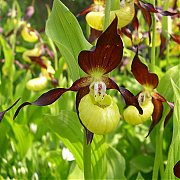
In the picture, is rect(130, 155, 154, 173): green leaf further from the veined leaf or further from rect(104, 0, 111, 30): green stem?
rect(104, 0, 111, 30): green stem

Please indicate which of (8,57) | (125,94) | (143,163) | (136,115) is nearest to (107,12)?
(125,94)

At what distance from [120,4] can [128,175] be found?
1.13m

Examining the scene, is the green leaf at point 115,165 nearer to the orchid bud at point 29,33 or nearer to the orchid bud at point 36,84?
the orchid bud at point 36,84

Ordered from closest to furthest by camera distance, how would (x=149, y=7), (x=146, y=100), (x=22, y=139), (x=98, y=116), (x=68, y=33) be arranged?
(x=98, y=116), (x=68, y=33), (x=149, y=7), (x=146, y=100), (x=22, y=139)

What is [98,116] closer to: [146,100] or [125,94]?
[125,94]

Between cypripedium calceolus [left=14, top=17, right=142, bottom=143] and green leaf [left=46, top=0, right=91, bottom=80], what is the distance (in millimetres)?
48

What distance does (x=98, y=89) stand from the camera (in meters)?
1.00

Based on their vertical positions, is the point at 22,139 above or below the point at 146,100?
below

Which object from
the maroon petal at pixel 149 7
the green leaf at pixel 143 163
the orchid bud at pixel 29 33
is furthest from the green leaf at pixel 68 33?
the orchid bud at pixel 29 33

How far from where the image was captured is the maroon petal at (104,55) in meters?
0.88

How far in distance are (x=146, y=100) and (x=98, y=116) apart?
364 millimetres

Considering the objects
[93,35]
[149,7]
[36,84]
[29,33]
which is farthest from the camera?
[29,33]

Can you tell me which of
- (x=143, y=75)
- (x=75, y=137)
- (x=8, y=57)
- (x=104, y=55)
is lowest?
(x=8, y=57)

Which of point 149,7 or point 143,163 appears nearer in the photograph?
point 149,7
